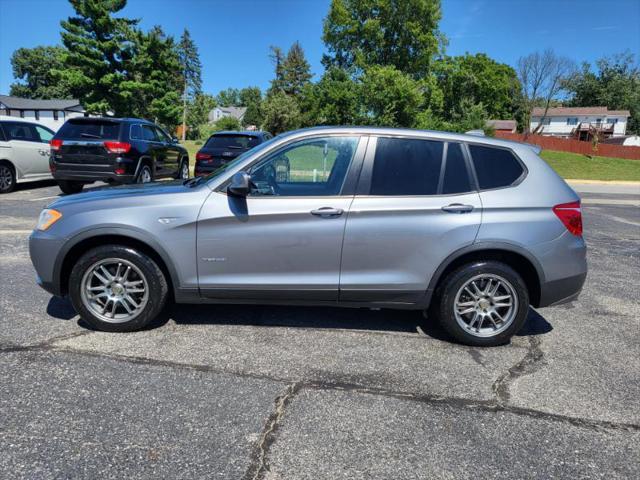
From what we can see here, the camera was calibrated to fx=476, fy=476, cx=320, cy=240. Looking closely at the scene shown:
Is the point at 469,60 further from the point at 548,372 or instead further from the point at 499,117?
the point at 548,372

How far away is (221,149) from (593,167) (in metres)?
32.3

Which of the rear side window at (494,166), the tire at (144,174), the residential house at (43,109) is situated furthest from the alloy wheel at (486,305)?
the residential house at (43,109)

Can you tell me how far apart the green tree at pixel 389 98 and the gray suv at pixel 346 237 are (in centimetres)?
3537

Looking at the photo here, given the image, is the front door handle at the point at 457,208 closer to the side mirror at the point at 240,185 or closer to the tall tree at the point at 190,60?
the side mirror at the point at 240,185

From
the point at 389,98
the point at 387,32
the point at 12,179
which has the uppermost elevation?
the point at 387,32

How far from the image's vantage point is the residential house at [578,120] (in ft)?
259

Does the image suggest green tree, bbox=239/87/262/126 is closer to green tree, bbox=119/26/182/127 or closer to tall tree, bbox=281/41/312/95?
tall tree, bbox=281/41/312/95

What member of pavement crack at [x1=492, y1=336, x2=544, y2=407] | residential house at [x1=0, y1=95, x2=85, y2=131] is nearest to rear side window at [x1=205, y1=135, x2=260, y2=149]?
pavement crack at [x1=492, y1=336, x2=544, y2=407]

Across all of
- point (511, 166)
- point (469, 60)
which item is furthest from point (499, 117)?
point (511, 166)

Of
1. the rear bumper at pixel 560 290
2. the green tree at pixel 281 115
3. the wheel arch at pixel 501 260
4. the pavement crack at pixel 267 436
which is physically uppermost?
the green tree at pixel 281 115

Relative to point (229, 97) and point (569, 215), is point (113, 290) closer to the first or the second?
point (569, 215)

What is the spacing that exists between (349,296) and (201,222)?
1327mm

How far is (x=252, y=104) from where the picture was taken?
74.9 m

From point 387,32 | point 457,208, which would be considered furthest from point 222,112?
point 457,208
